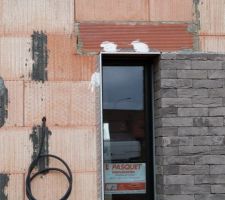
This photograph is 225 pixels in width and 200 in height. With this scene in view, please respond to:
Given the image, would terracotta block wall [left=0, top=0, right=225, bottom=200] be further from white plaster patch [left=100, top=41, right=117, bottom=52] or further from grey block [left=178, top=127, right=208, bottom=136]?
grey block [left=178, top=127, right=208, bottom=136]

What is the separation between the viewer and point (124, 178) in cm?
568

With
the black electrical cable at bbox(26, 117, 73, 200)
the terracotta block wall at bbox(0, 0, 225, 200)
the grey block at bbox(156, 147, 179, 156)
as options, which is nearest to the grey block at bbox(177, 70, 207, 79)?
the terracotta block wall at bbox(0, 0, 225, 200)

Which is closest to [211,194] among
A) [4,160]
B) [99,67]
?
[99,67]

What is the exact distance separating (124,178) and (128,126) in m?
0.51

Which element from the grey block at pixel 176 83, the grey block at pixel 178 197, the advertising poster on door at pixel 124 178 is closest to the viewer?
the grey block at pixel 178 197

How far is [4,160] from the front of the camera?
17.5 ft

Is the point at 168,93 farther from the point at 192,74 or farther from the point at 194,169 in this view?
the point at 194,169

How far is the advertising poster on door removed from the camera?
5652mm

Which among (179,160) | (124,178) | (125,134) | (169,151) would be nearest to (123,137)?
(125,134)

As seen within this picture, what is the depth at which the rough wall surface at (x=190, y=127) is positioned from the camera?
5.45 meters

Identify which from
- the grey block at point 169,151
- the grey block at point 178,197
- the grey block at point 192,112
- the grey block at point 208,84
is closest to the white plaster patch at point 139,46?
the grey block at point 208,84

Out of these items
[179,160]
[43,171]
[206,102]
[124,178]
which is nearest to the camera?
[43,171]

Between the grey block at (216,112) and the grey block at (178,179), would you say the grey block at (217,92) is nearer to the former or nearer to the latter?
the grey block at (216,112)

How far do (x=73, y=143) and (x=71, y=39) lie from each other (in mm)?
999
